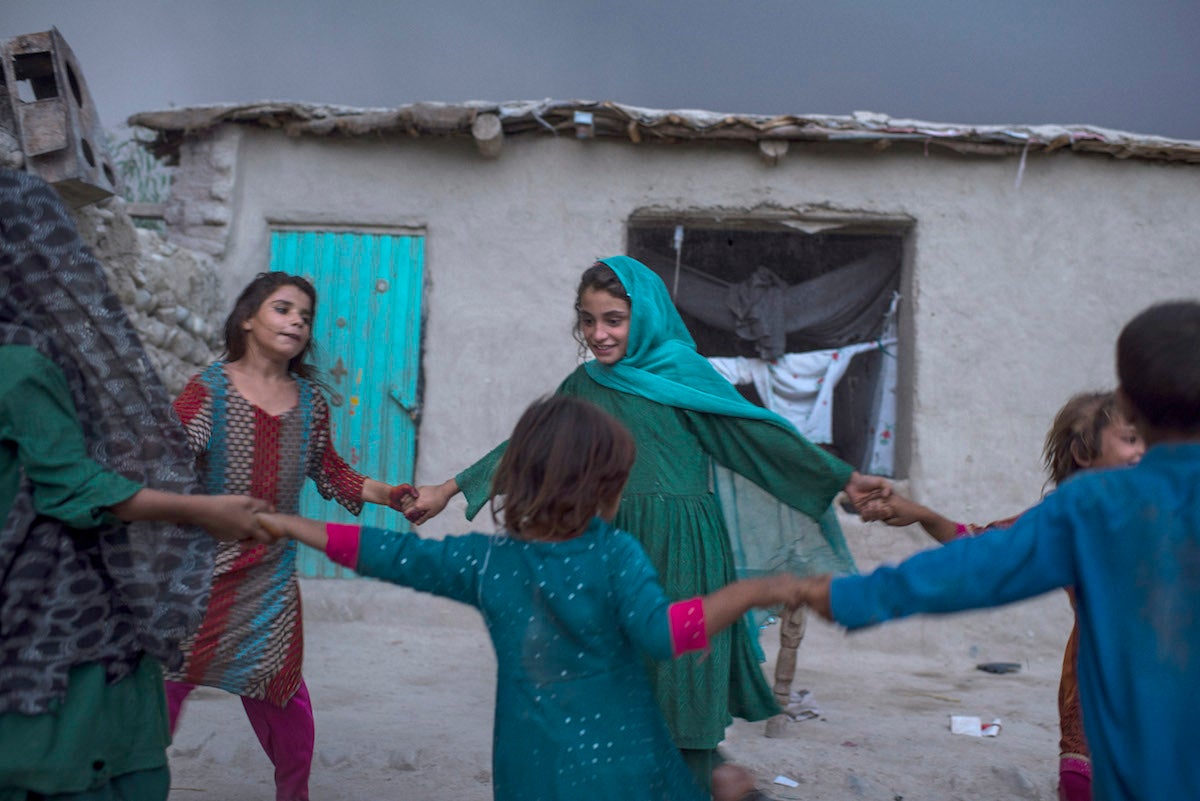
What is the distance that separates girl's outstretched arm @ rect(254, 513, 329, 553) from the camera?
195 cm

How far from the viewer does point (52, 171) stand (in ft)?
13.5

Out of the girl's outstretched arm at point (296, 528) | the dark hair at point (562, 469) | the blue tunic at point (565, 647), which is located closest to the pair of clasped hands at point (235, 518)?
the girl's outstretched arm at point (296, 528)

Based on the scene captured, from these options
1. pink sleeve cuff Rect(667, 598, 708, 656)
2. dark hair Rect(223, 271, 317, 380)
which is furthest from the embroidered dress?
pink sleeve cuff Rect(667, 598, 708, 656)

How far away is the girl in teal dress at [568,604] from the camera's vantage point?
1.80 meters

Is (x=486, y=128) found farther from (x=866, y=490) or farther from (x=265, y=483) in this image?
(x=866, y=490)

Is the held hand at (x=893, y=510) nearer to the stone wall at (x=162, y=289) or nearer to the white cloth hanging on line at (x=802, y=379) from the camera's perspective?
the stone wall at (x=162, y=289)

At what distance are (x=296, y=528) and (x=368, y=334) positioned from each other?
4371 mm

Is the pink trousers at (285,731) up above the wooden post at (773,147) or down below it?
below

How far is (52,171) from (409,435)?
2619 mm

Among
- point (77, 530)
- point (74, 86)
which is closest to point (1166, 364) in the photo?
point (77, 530)

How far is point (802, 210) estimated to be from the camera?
6254 mm

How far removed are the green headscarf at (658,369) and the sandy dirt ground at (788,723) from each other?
5.24 feet

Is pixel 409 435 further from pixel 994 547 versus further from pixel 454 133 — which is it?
pixel 994 547

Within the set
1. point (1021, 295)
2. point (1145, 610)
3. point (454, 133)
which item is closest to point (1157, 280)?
point (1021, 295)
